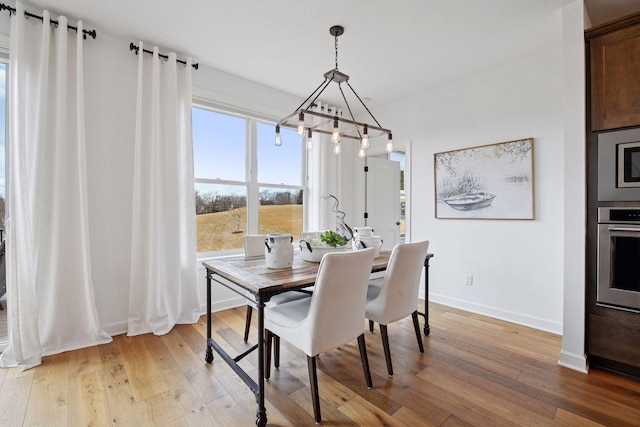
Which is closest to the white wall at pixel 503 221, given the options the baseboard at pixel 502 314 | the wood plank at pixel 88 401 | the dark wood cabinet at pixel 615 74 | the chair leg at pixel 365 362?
the baseboard at pixel 502 314

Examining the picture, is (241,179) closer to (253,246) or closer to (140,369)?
(253,246)

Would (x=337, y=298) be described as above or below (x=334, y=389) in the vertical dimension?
above

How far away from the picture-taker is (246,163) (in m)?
3.67

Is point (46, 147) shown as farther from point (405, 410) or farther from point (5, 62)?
point (405, 410)

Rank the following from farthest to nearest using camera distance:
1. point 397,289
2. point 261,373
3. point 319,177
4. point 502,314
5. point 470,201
Result: point 319,177 < point 470,201 < point 502,314 < point 397,289 < point 261,373

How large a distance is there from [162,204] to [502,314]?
3.56 metres

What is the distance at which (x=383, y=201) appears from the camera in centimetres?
461

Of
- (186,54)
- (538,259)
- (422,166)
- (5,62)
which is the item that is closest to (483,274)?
(538,259)

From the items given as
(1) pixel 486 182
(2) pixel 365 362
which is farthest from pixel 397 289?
(1) pixel 486 182

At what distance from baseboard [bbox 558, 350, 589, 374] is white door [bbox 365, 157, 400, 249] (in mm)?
2524

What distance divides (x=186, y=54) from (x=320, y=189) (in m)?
2.16

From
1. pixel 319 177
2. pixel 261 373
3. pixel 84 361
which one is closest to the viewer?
pixel 261 373

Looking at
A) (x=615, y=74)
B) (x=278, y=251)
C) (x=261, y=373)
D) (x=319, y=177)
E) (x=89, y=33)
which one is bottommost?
(x=261, y=373)

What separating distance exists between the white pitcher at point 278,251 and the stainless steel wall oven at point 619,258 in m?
2.14
